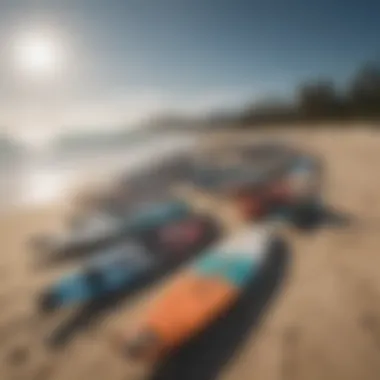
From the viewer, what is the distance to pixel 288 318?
154 cm

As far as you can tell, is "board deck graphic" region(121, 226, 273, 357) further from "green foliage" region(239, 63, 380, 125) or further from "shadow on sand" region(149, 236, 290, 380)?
"green foliage" region(239, 63, 380, 125)

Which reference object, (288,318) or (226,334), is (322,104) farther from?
(226,334)

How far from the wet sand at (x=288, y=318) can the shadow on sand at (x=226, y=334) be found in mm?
11

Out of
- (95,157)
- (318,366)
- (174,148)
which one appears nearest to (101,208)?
(95,157)

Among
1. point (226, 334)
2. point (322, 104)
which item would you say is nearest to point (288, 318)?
point (226, 334)

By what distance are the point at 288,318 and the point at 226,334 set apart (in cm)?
19

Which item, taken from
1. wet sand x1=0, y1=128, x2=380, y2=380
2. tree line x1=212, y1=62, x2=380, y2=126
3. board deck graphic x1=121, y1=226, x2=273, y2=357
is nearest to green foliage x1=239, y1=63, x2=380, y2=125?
tree line x1=212, y1=62, x2=380, y2=126

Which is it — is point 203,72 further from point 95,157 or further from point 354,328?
point 354,328

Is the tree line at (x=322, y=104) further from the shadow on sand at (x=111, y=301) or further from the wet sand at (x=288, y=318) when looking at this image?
the shadow on sand at (x=111, y=301)

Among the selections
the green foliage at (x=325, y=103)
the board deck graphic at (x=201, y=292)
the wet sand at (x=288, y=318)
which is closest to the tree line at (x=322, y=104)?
the green foliage at (x=325, y=103)

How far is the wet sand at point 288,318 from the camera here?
1.43 meters

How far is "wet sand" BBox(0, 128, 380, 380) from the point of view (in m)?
1.43

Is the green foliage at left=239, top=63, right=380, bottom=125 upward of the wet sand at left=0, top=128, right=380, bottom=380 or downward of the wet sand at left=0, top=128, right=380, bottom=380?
upward

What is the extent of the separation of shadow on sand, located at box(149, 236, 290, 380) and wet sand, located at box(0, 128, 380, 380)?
0.03 ft
